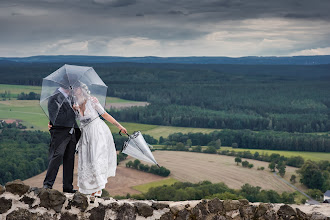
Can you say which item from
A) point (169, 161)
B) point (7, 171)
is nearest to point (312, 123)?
point (169, 161)

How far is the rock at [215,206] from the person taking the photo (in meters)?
7.46

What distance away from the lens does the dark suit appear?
341 inches

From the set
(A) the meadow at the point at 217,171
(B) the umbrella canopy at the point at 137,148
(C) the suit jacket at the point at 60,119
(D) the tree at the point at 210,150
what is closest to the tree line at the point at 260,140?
(D) the tree at the point at 210,150

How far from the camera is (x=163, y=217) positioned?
7344 millimetres

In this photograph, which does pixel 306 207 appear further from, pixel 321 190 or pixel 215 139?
pixel 215 139

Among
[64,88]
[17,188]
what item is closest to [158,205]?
[17,188]

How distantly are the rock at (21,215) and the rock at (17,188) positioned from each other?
10.0 inches

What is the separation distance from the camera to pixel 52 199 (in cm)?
709

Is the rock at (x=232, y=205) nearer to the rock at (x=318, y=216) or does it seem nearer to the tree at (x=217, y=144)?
the rock at (x=318, y=216)

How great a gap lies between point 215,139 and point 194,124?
26380 mm

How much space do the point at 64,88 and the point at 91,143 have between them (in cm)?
118

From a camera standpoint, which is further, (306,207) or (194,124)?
(194,124)

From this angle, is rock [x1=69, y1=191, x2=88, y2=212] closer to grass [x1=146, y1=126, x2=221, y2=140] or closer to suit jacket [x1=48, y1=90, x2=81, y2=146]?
suit jacket [x1=48, y1=90, x2=81, y2=146]

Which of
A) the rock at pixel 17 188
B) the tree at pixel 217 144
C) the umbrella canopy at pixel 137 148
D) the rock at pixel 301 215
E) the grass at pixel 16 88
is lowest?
the tree at pixel 217 144
